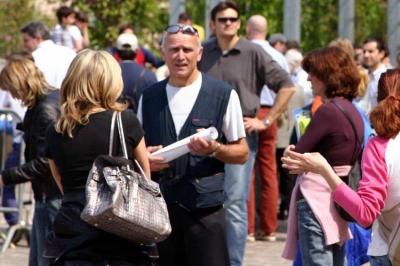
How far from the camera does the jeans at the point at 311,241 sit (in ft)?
21.6

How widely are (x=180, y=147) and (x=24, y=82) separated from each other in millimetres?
2333

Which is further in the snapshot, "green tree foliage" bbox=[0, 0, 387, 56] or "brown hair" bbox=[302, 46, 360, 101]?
"green tree foliage" bbox=[0, 0, 387, 56]

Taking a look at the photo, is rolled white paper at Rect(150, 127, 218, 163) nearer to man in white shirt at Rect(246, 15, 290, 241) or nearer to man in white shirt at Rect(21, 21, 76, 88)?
man in white shirt at Rect(21, 21, 76, 88)

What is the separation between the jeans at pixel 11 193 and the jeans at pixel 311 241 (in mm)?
5118

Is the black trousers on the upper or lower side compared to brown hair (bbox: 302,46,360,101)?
lower

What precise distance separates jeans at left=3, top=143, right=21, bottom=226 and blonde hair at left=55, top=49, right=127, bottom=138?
19.1ft

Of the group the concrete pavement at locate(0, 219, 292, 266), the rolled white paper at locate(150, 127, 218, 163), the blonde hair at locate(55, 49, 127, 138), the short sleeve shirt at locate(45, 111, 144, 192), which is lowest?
the concrete pavement at locate(0, 219, 292, 266)

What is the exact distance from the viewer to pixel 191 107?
6.66m

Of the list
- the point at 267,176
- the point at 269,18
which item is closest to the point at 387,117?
the point at 267,176

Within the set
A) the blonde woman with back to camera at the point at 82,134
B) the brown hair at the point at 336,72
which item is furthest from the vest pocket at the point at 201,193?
the blonde woman with back to camera at the point at 82,134

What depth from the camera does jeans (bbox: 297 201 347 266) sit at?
21.6 feet

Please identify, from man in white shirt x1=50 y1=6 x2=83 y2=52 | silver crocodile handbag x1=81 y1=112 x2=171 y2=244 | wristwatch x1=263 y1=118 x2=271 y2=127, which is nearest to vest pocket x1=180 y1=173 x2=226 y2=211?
silver crocodile handbag x1=81 y1=112 x2=171 y2=244

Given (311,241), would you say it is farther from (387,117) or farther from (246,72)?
(246,72)

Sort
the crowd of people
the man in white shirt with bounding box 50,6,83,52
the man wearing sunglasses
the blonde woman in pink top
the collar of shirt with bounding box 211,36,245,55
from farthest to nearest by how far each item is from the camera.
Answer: the man in white shirt with bounding box 50,6,83,52
the collar of shirt with bounding box 211,36,245,55
the man wearing sunglasses
the crowd of people
the blonde woman in pink top
